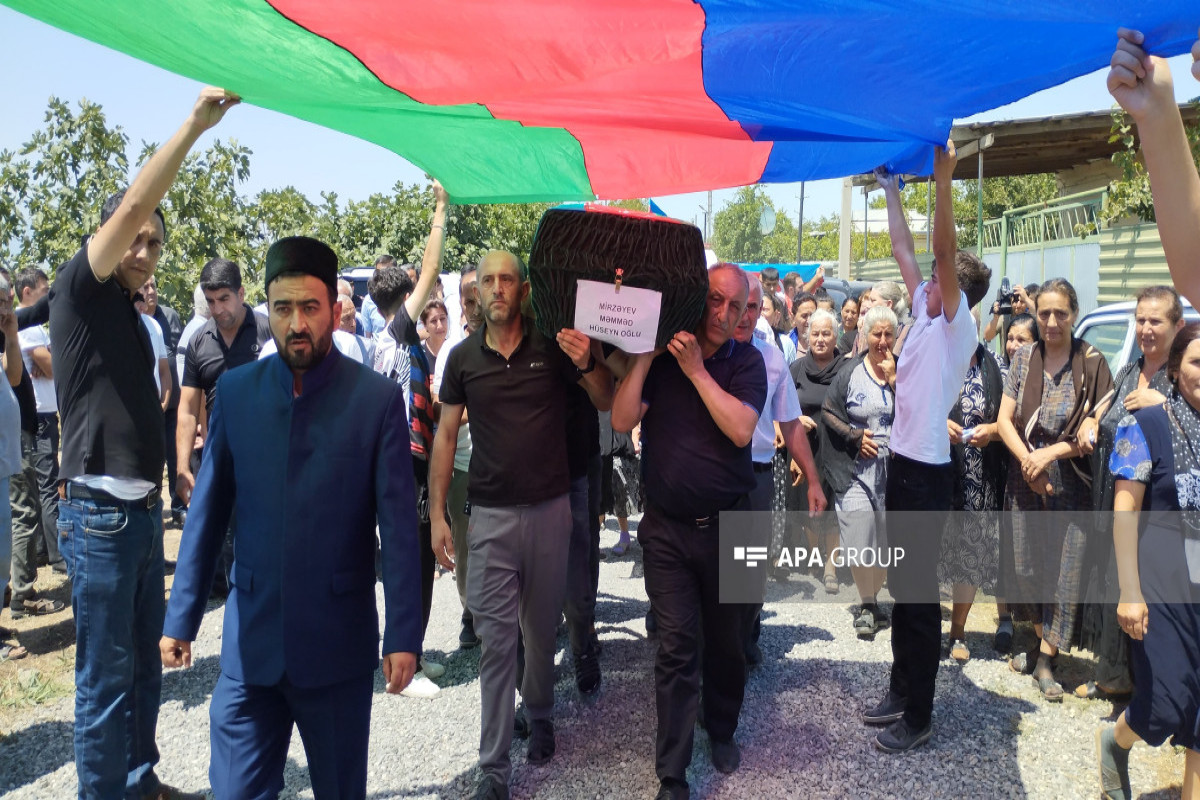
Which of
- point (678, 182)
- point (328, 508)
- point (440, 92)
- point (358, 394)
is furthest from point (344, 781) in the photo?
point (678, 182)

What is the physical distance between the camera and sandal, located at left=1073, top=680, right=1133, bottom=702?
4508 millimetres

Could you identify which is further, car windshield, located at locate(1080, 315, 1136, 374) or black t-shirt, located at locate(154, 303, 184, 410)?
black t-shirt, located at locate(154, 303, 184, 410)

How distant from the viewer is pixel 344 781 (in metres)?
2.59

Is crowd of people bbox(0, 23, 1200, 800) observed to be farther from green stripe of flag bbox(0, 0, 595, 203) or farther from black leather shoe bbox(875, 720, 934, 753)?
green stripe of flag bbox(0, 0, 595, 203)

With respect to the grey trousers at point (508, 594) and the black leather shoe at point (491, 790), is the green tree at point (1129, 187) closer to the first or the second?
the grey trousers at point (508, 594)

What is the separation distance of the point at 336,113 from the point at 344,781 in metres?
2.36

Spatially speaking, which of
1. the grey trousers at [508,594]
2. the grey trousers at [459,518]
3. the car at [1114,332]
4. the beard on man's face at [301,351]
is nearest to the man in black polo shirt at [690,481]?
the grey trousers at [508,594]

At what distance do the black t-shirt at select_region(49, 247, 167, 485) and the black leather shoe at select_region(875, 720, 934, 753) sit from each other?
331 cm

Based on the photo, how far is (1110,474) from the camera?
419 cm

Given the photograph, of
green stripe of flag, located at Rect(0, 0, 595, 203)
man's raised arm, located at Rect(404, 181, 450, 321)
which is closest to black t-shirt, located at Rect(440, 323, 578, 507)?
man's raised arm, located at Rect(404, 181, 450, 321)

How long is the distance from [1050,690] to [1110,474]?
1228 millimetres

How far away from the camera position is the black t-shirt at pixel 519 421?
3.62m

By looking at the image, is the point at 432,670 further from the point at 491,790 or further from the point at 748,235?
the point at 748,235

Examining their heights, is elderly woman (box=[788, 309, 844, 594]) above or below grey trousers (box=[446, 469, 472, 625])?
above
